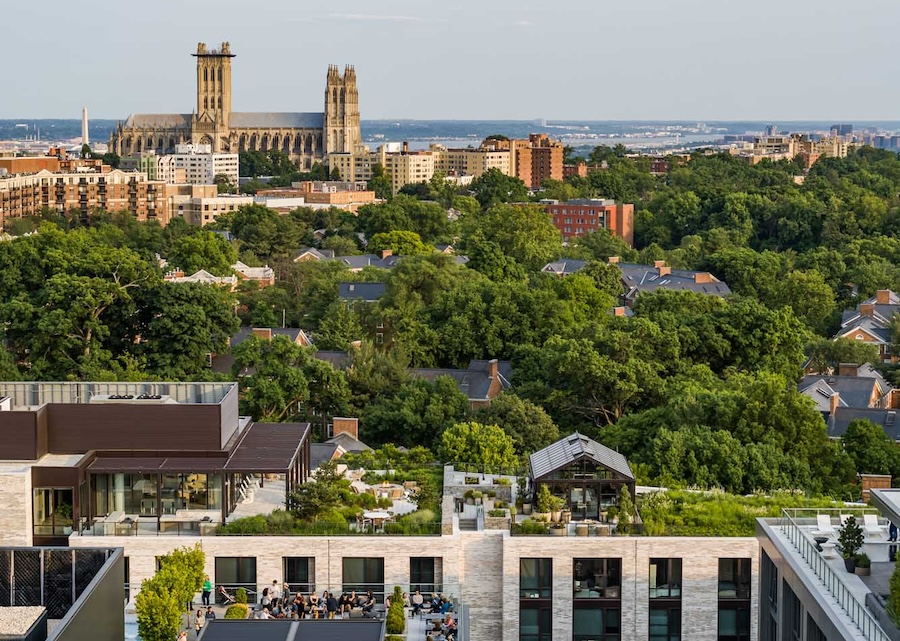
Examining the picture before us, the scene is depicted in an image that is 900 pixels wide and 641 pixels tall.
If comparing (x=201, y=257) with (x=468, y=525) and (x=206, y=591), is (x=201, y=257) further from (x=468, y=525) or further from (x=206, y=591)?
(x=206, y=591)

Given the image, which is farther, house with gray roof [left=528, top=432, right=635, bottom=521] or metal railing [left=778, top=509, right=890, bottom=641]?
house with gray roof [left=528, top=432, right=635, bottom=521]

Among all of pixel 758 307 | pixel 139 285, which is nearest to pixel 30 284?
pixel 139 285

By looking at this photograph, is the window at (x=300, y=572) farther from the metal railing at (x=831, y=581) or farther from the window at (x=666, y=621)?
the metal railing at (x=831, y=581)

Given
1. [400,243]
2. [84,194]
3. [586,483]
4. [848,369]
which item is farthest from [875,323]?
[84,194]

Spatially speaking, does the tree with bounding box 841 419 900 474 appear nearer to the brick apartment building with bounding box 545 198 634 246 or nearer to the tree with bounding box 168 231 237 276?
the tree with bounding box 168 231 237 276

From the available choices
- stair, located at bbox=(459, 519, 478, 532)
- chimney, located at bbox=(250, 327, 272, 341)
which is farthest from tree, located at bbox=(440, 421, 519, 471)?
chimney, located at bbox=(250, 327, 272, 341)

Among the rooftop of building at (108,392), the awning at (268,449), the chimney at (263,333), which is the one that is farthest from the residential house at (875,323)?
the rooftop of building at (108,392)
